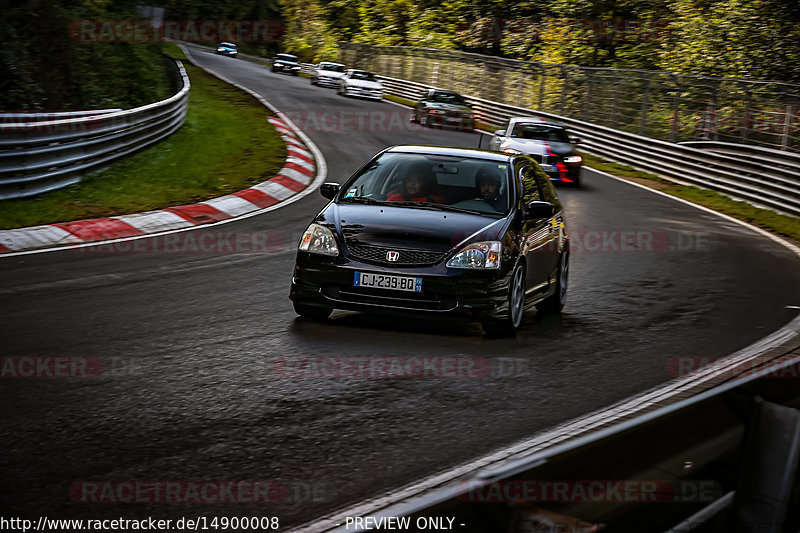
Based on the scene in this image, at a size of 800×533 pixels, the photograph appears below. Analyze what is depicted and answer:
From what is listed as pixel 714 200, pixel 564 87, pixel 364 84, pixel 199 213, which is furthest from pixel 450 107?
pixel 199 213

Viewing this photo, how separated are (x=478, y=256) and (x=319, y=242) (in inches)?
51.0

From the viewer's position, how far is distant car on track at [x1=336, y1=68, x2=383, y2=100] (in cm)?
4728

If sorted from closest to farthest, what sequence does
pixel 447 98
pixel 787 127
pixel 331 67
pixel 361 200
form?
1. pixel 361 200
2. pixel 787 127
3. pixel 447 98
4. pixel 331 67

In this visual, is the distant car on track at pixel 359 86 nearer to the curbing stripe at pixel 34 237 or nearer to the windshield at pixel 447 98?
the windshield at pixel 447 98

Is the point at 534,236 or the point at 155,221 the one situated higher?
the point at 534,236

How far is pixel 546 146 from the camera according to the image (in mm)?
23531

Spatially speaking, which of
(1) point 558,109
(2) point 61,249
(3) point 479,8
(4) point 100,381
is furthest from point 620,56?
(4) point 100,381

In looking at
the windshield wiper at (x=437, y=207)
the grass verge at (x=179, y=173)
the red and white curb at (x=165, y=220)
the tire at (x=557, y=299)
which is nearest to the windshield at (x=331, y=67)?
the grass verge at (x=179, y=173)

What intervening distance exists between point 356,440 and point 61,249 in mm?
7635

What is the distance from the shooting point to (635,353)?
8.02 metres

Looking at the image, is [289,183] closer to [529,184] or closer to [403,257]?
[529,184]

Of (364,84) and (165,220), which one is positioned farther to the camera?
(364,84)

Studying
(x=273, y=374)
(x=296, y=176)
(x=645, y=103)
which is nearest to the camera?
(x=273, y=374)

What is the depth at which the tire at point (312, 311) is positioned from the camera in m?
8.42
